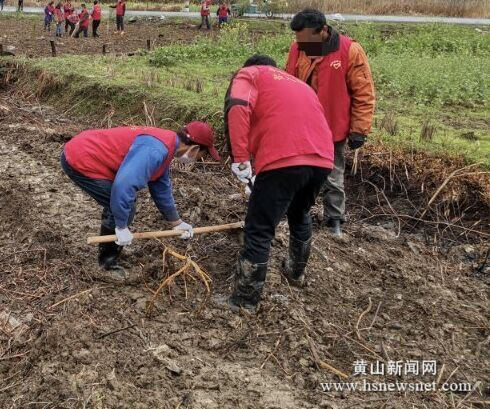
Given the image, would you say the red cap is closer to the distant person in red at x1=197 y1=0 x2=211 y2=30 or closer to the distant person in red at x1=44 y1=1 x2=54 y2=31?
the distant person in red at x1=44 y1=1 x2=54 y2=31

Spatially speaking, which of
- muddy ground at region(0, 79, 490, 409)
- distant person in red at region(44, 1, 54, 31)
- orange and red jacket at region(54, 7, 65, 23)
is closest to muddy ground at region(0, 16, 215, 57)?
distant person in red at region(44, 1, 54, 31)

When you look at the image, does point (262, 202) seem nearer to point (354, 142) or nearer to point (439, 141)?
point (354, 142)

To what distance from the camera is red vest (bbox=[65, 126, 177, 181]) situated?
3.33 m

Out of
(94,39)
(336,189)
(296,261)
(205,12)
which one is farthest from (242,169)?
(205,12)

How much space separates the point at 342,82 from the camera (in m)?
4.10

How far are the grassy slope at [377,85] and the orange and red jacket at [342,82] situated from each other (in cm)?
158

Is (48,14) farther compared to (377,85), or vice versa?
(48,14)

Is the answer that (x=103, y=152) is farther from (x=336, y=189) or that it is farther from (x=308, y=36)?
(x=336, y=189)

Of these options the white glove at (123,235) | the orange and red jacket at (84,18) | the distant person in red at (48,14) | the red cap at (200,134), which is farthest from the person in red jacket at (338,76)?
the distant person in red at (48,14)

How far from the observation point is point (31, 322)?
126 inches

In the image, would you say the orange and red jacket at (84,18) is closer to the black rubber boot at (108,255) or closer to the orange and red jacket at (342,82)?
the orange and red jacket at (342,82)

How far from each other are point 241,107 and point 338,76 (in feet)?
4.41

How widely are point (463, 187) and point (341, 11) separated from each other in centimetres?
2346

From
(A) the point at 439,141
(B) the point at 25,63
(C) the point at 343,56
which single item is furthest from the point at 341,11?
(C) the point at 343,56
